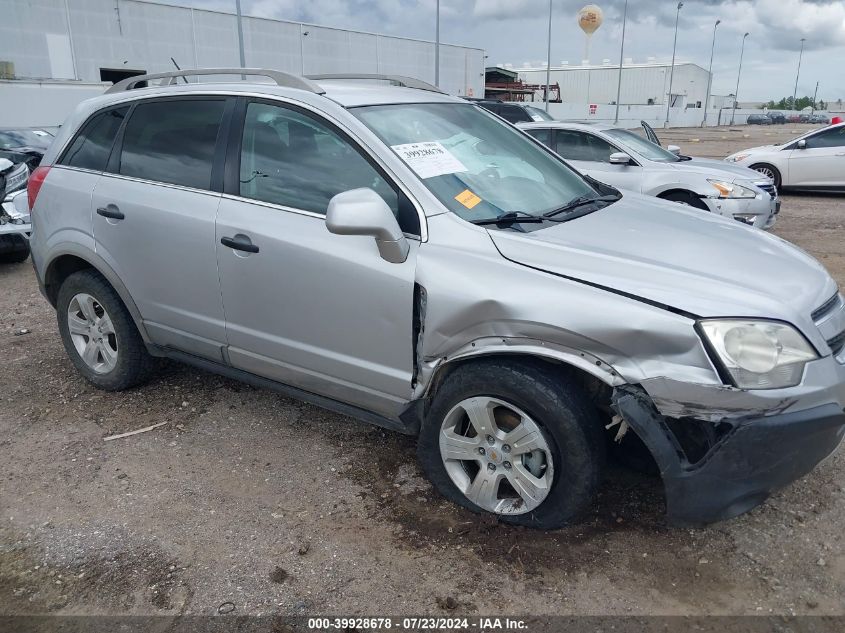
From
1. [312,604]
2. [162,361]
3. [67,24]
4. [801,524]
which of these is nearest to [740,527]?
[801,524]

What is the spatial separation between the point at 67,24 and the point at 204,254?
134 feet

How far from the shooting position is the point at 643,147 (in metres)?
9.09

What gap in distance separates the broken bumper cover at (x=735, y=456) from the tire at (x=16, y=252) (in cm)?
748

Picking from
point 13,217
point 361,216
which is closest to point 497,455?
point 361,216

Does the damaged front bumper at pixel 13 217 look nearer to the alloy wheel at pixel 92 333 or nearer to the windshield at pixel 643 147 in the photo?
the alloy wheel at pixel 92 333

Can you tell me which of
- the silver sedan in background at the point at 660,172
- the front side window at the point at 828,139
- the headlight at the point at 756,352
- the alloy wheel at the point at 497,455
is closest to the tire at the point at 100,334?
the alloy wheel at the point at 497,455

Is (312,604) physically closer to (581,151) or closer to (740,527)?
(740,527)

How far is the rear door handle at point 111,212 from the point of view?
3791 millimetres

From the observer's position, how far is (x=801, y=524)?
291 centimetres

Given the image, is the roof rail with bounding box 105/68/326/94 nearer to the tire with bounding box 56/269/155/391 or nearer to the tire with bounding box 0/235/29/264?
the tire with bounding box 56/269/155/391

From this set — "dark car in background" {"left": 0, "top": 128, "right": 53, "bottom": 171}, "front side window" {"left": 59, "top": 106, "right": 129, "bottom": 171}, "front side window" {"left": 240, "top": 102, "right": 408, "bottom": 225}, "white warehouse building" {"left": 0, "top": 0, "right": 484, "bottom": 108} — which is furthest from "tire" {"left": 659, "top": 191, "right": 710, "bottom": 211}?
"white warehouse building" {"left": 0, "top": 0, "right": 484, "bottom": 108}

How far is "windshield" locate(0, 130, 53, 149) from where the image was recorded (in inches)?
412

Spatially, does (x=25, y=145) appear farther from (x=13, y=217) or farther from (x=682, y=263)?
(x=682, y=263)

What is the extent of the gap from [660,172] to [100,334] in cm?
668
